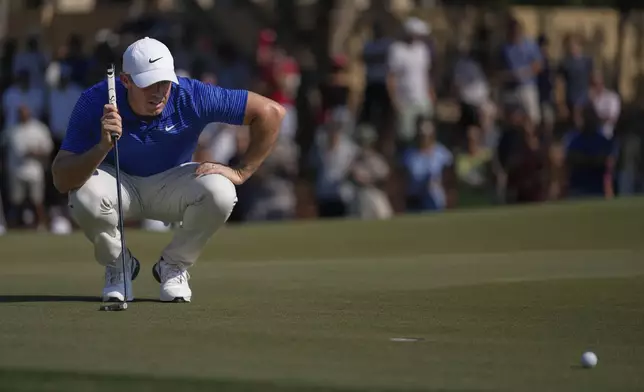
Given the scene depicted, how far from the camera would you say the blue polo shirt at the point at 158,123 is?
32.0 ft

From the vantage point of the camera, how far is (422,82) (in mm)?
22203

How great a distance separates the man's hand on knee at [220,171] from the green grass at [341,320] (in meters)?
0.78

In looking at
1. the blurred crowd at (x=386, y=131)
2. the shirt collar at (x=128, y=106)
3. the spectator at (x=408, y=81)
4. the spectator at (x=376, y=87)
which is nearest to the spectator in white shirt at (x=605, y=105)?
the blurred crowd at (x=386, y=131)

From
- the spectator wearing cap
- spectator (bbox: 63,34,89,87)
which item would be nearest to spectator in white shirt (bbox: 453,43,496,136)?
spectator (bbox: 63,34,89,87)

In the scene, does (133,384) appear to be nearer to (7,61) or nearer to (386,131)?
(386,131)

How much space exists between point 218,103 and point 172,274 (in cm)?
112

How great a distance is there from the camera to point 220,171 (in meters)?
10.0

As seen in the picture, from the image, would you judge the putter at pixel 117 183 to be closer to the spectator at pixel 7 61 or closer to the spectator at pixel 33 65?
the spectator at pixel 33 65

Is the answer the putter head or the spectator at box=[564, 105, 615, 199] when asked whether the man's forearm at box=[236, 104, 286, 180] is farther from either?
the spectator at box=[564, 105, 615, 199]

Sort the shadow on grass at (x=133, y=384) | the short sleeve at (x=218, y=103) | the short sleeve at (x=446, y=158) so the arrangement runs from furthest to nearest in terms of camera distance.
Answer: the short sleeve at (x=446, y=158), the short sleeve at (x=218, y=103), the shadow on grass at (x=133, y=384)

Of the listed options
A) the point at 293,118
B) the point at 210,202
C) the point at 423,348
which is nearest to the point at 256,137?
the point at 210,202

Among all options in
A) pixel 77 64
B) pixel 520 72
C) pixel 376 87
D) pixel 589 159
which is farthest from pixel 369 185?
pixel 77 64

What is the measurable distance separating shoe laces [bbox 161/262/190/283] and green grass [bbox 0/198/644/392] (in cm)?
21

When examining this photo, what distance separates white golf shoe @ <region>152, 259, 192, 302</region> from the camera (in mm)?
9992
